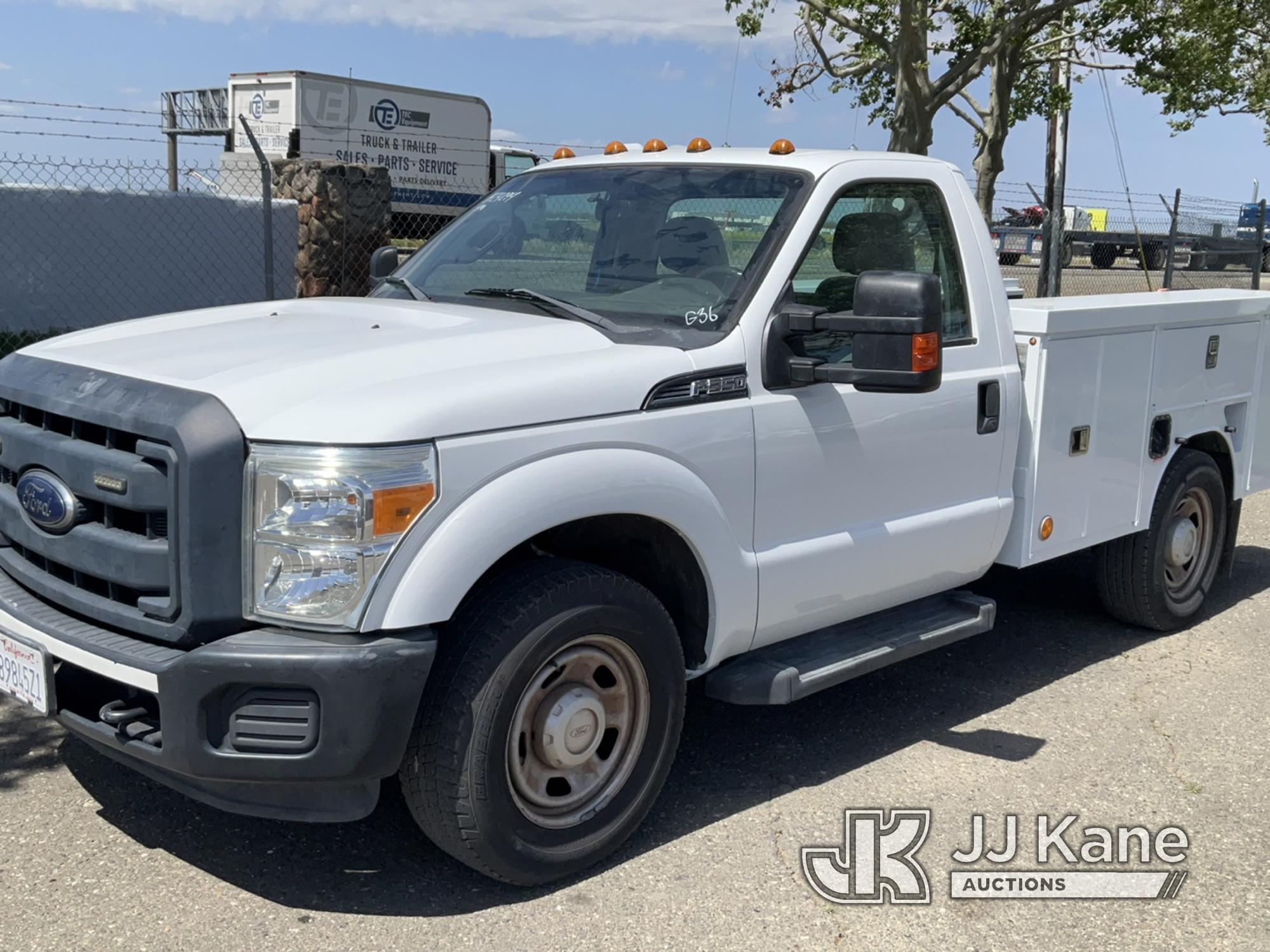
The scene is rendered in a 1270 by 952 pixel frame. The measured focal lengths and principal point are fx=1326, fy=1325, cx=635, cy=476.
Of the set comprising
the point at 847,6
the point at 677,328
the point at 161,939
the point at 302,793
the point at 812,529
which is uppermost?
the point at 847,6

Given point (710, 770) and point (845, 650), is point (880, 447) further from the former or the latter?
point (710, 770)

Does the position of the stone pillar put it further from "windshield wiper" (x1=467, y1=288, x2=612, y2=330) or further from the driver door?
the driver door

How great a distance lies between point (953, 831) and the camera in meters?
4.12

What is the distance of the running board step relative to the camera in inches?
161

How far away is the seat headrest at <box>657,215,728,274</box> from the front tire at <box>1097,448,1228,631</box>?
8.98ft

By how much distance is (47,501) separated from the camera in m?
3.52

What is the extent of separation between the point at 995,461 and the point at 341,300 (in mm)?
2416

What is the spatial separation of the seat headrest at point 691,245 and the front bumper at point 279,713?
163 cm

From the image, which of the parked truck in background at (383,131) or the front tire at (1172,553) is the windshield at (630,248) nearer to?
the front tire at (1172,553)

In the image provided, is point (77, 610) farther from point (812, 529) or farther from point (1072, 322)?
point (1072, 322)

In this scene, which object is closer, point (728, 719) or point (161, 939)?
point (161, 939)

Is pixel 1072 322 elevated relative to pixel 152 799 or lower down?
elevated

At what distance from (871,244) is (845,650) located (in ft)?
4.55

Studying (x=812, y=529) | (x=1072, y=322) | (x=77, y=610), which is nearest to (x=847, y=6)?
(x=1072, y=322)
